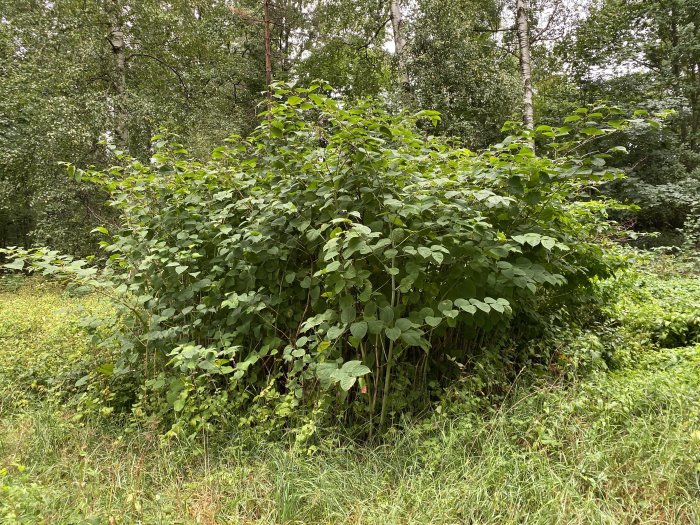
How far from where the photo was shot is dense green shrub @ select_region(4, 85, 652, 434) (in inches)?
89.1

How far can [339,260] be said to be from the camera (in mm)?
2307

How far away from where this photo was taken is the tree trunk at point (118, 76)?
33.1ft

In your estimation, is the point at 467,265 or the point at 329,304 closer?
the point at 467,265

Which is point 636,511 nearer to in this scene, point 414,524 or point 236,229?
point 414,524

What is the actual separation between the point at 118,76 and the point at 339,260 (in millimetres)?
10942

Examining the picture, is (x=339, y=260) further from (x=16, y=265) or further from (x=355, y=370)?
(x=16, y=265)

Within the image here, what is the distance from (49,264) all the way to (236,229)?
1.11 meters

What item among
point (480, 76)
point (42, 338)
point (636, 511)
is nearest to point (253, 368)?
point (636, 511)

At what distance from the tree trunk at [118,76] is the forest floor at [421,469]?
889 cm

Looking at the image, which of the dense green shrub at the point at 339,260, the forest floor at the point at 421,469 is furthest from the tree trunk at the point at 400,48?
the forest floor at the point at 421,469

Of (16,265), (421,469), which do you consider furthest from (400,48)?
(421,469)

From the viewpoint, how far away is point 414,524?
5.83 feet

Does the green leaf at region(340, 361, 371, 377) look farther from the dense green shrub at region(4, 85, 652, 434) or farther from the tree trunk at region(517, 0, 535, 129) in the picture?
the tree trunk at region(517, 0, 535, 129)

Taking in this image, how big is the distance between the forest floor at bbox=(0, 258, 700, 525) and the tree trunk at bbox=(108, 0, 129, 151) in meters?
8.89
